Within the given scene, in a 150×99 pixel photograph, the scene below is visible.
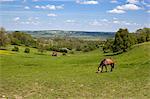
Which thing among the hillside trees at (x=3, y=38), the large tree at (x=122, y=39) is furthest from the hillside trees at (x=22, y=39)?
the large tree at (x=122, y=39)

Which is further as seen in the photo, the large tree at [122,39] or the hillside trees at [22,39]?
the hillside trees at [22,39]

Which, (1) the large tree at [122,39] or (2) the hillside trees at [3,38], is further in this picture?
(2) the hillside trees at [3,38]

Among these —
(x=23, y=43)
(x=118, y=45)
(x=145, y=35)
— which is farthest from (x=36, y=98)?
(x=23, y=43)

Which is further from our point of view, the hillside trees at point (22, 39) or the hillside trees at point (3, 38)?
the hillside trees at point (22, 39)

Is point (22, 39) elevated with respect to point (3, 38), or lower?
lower

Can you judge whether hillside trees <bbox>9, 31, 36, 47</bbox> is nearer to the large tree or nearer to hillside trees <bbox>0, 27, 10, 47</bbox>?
hillside trees <bbox>0, 27, 10, 47</bbox>

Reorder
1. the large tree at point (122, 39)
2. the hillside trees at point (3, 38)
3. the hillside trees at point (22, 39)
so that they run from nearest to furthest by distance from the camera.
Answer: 1. the large tree at point (122, 39)
2. the hillside trees at point (3, 38)
3. the hillside trees at point (22, 39)

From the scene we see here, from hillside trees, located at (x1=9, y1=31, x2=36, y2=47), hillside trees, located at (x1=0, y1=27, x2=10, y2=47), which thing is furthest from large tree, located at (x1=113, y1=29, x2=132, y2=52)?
hillside trees, located at (x1=9, y1=31, x2=36, y2=47)

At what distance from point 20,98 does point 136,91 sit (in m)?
5.94

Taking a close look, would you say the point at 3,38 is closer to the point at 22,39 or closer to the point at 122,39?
the point at 22,39

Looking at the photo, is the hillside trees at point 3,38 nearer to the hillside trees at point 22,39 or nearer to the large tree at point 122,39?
the hillside trees at point 22,39

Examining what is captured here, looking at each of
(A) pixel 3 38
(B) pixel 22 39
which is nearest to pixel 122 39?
(A) pixel 3 38

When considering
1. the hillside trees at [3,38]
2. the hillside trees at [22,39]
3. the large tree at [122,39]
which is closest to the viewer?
the large tree at [122,39]

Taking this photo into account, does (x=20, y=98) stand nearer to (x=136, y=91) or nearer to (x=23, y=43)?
(x=136, y=91)
